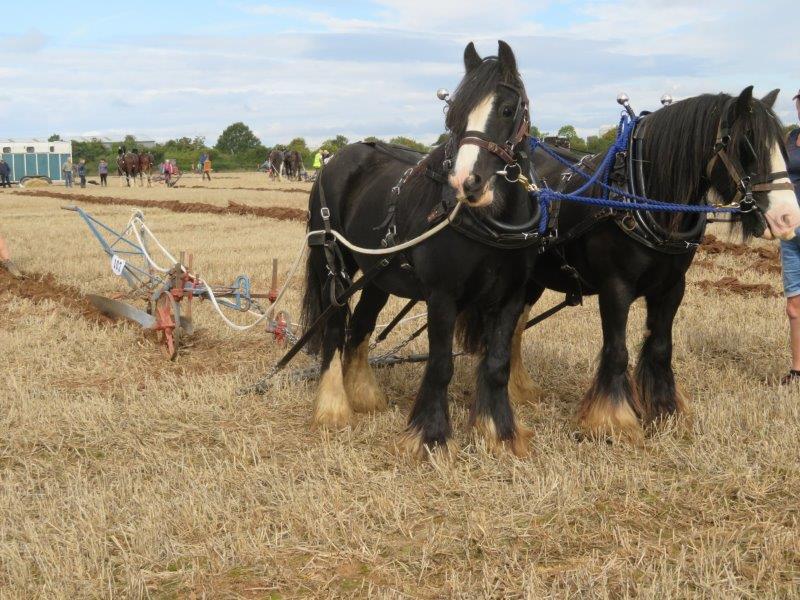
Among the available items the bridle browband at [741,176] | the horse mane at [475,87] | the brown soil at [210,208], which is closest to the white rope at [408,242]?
the horse mane at [475,87]

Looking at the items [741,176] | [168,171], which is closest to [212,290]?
[741,176]

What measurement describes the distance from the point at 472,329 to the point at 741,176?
1.61 m

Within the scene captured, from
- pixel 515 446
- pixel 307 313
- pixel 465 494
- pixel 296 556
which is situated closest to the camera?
pixel 296 556

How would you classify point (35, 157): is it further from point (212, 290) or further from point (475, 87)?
point (475, 87)

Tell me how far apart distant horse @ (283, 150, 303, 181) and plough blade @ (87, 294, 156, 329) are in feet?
108

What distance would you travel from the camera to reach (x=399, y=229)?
4.34 metres

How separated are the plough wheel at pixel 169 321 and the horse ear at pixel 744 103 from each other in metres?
4.33

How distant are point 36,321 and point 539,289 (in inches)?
198

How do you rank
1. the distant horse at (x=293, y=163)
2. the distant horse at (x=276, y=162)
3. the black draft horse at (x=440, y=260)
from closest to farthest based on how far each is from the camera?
the black draft horse at (x=440, y=260) < the distant horse at (x=293, y=163) < the distant horse at (x=276, y=162)

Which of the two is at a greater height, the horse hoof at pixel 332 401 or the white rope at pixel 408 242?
the white rope at pixel 408 242

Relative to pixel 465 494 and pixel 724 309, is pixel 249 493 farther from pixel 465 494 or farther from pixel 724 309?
pixel 724 309

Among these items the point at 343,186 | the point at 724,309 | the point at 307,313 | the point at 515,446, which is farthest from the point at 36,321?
the point at 724,309

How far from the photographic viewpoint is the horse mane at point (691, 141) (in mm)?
3887

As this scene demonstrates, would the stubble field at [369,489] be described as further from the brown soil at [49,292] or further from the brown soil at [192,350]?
the brown soil at [49,292]
